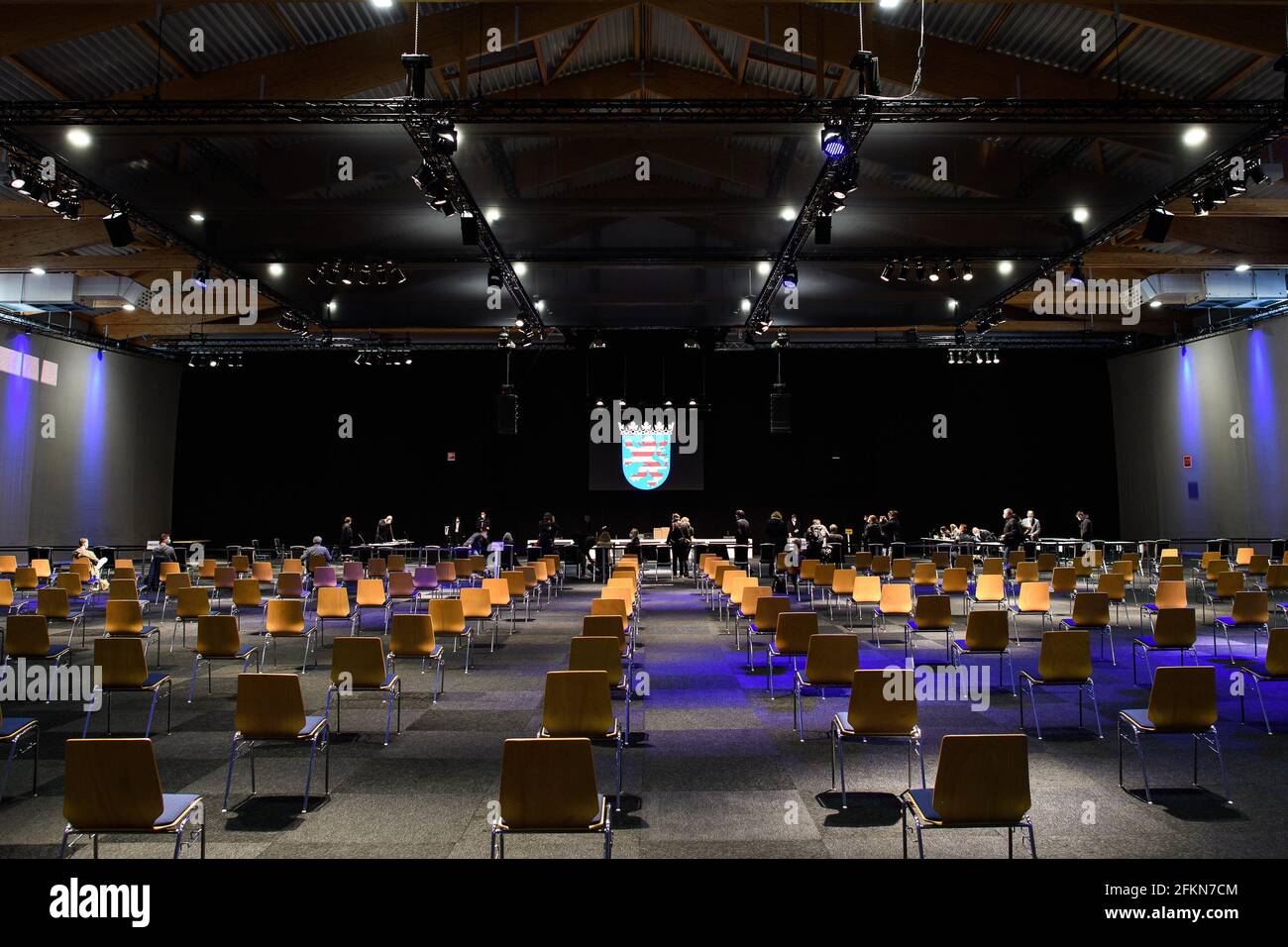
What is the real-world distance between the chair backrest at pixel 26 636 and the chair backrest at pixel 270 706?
136 inches

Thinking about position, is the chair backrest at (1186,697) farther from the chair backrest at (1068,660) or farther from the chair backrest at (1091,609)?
the chair backrest at (1091,609)

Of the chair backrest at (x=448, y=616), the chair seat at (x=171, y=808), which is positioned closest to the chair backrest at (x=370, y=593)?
the chair backrest at (x=448, y=616)

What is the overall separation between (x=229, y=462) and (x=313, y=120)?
672 inches

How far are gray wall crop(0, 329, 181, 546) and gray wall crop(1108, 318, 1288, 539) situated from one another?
83.6 feet

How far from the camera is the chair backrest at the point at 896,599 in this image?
849cm

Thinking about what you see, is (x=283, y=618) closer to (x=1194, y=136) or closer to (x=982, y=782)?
(x=982, y=782)

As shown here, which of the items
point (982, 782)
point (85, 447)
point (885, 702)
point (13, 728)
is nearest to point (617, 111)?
point (885, 702)

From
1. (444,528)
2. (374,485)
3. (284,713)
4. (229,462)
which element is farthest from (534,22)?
(229,462)

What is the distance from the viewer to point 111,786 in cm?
311

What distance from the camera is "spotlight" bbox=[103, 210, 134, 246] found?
10.5m

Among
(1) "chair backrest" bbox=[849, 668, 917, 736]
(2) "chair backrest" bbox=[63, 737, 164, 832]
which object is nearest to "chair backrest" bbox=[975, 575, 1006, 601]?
(1) "chair backrest" bbox=[849, 668, 917, 736]

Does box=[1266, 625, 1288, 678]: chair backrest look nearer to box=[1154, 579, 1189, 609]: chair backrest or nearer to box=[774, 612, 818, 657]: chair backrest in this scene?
box=[1154, 579, 1189, 609]: chair backrest
